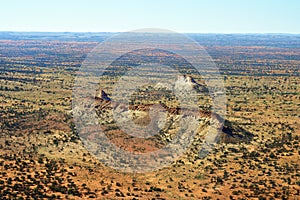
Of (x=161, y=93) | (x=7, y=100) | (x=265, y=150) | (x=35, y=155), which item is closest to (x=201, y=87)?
(x=161, y=93)

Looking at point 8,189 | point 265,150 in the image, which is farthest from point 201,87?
point 8,189

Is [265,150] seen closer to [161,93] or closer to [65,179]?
[65,179]

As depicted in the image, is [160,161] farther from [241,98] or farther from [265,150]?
[241,98]

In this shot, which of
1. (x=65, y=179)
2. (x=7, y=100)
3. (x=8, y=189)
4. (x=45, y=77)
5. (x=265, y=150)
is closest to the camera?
(x=8, y=189)

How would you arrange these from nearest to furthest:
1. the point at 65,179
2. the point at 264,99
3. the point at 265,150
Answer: the point at 65,179 → the point at 265,150 → the point at 264,99

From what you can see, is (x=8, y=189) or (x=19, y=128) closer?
(x=8, y=189)

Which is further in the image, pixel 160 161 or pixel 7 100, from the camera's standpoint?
pixel 7 100

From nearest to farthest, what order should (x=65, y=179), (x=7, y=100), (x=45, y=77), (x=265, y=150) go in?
(x=65, y=179) → (x=265, y=150) → (x=7, y=100) → (x=45, y=77)

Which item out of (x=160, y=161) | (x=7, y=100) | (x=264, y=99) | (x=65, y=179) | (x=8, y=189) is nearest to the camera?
(x=8, y=189)
